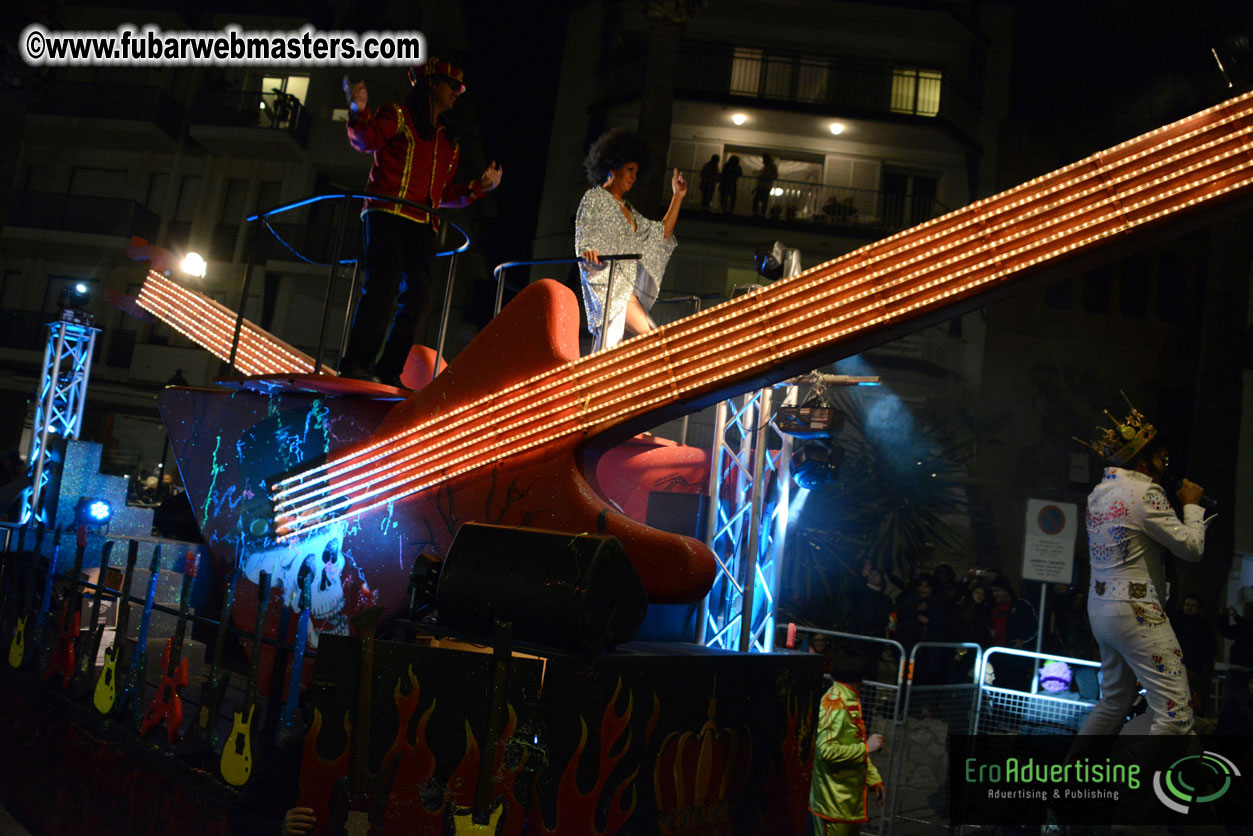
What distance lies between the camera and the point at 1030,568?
28.3 ft

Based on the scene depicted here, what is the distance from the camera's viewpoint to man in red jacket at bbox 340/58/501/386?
5.27m

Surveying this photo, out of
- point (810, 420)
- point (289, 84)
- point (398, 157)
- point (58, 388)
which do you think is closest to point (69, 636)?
point (398, 157)

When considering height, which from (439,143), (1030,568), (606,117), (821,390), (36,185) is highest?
(606,117)

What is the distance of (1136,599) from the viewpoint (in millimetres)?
4844

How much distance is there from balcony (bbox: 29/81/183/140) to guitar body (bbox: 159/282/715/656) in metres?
21.5

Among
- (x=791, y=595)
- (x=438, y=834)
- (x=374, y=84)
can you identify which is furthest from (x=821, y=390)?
(x=374, y=84)

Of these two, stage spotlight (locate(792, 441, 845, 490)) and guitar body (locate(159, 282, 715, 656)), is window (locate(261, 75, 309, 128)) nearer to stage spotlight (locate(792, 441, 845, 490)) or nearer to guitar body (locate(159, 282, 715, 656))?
guitar body (locate(159, 282, 715, 656))

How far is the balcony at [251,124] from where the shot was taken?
23.2 metres

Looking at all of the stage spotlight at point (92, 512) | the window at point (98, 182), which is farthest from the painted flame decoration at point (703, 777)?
the window at point (98, 182)

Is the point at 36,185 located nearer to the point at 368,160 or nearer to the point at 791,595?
the point at 368,160

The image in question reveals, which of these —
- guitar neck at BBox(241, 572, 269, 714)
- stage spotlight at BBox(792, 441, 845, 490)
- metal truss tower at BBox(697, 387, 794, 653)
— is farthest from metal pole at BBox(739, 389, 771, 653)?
guitar neck at BBox(241, 572, 269, 714)

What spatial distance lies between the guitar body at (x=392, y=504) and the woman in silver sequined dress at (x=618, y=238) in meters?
0.95

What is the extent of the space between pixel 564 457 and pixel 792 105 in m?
19.3

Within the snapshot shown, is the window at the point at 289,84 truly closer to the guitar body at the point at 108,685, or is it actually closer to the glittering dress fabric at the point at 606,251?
the glittering dress fabric at the point at 606,251
